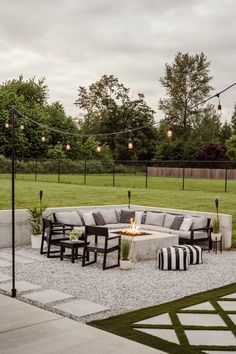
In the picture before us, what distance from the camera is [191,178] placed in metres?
45.6

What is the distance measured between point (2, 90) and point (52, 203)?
3462 centimetres

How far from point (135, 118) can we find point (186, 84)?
8.20 metres

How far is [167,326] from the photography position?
22.9 feet

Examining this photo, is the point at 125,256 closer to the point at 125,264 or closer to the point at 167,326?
the point at 125,264

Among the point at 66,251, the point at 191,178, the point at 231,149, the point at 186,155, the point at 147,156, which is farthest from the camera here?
the point at 147,156

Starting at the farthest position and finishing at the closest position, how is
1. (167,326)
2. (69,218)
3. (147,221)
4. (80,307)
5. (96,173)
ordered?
(96,173) < (147,221) < (69,218) < (80,307) < (167,326)

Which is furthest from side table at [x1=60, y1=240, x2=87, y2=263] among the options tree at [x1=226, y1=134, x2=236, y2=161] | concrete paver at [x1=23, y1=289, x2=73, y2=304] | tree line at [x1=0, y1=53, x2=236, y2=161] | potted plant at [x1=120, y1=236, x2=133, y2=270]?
tree at [x1=226, y1=134, x2=236, y2=161]

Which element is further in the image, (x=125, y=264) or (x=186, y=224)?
(x=186, y=224)

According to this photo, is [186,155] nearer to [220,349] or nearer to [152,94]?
[152,94]

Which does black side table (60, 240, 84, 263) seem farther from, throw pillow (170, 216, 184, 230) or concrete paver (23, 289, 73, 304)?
throw pillow (170, 216, 184, 230)

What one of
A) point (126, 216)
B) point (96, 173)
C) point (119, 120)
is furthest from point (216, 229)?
point (119, 120)

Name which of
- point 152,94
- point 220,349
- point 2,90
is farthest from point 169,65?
point 220,349

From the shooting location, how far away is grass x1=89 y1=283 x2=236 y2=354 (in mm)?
6150

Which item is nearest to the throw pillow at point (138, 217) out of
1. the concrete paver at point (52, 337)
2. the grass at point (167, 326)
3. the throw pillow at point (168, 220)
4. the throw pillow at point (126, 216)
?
the throw pillow at point (126, 216)
